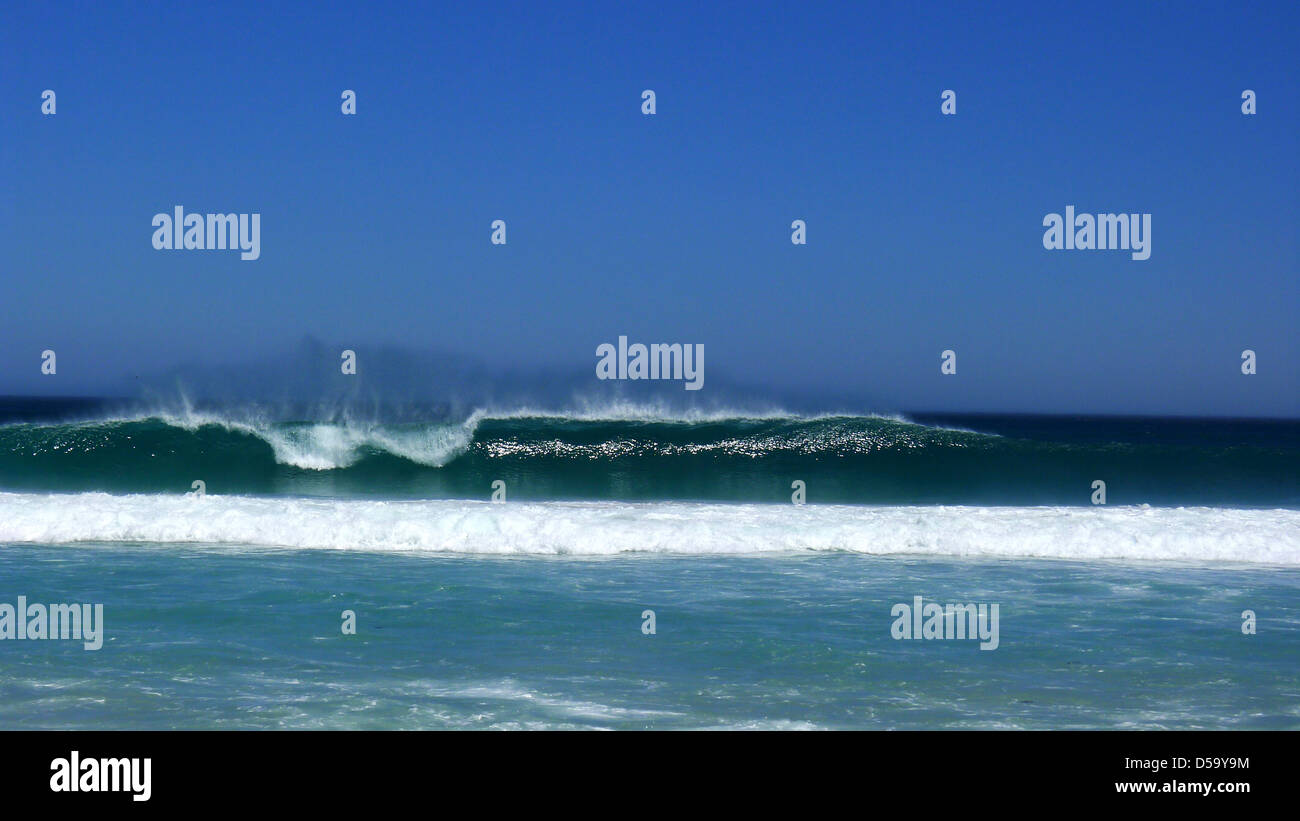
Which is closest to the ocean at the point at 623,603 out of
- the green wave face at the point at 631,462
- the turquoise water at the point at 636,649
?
the turquoise water at the point at 636,649

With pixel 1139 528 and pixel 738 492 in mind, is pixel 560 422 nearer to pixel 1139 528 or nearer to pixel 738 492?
pixel 738 492

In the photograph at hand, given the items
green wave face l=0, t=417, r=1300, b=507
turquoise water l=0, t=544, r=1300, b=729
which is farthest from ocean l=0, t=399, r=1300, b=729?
green wave face l=0, t=417, r=1300, b=507

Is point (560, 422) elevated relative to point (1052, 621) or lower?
elevated

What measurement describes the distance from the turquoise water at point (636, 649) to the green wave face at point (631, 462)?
10.1 meters

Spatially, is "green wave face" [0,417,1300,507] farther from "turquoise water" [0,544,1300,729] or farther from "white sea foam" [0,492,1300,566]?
"turquoise water" [0,544,1300,729]

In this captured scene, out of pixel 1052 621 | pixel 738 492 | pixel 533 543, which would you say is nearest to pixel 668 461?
pixel 738 492

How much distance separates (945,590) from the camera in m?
10.4

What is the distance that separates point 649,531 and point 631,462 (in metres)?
11.2

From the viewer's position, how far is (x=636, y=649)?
7734 mm

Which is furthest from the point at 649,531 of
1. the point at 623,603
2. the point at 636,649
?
the point at 636,649

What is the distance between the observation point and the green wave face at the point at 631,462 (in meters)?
22.4

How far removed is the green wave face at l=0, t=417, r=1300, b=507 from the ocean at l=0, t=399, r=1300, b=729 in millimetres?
217

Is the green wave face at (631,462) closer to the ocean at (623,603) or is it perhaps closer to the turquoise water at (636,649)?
the ocean at (623,603)
